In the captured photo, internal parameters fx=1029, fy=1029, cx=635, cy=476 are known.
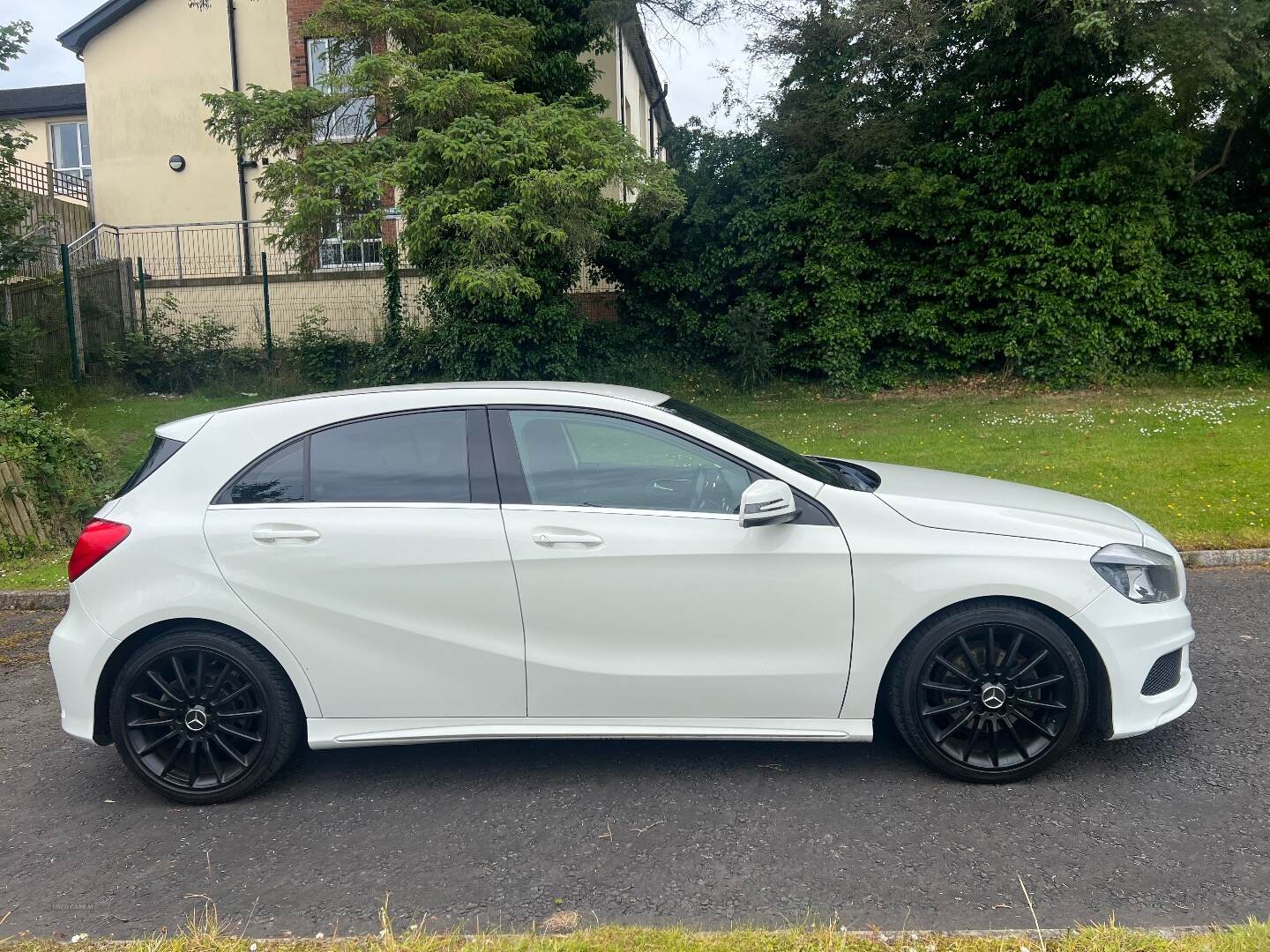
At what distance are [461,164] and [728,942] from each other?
12102mm

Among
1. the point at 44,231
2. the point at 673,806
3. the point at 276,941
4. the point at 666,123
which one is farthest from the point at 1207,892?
the point at 666,123

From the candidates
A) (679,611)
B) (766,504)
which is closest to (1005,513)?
(766,504)

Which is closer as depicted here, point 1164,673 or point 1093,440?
point 1164,673

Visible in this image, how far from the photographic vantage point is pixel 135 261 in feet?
62.6

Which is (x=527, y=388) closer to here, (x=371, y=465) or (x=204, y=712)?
(x=371, y=465)

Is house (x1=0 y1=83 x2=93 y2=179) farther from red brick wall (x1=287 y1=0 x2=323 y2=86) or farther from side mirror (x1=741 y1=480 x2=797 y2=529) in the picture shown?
side mirror (x1=741 y1=480 x2=797 y2=529)

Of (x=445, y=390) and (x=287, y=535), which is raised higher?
(x=445, y=390)

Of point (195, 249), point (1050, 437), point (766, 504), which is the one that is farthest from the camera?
point (195, 249)

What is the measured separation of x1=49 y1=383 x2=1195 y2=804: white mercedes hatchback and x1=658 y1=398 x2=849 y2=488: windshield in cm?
11

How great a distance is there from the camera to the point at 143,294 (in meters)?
18.5

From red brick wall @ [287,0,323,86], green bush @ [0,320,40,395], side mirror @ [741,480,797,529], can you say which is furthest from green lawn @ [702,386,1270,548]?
red brick wall @ [287,0,323,86]

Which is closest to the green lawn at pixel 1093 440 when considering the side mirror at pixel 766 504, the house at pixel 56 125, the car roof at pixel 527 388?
the side mirror at pixel 766 504

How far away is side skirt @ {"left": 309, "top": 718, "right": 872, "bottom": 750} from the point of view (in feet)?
13.5

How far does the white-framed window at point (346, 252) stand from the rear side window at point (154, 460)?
1061 cm
